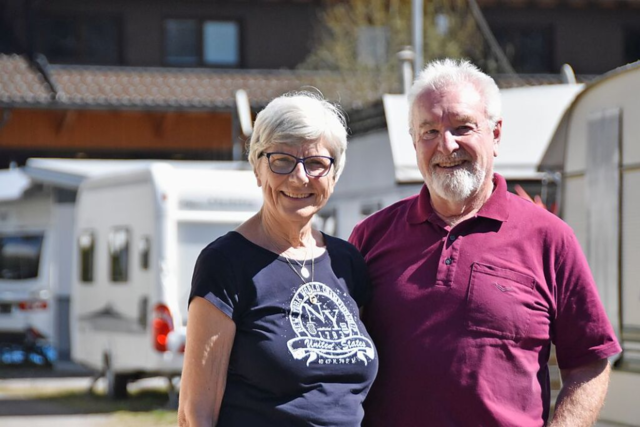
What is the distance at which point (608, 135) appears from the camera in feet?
26.0

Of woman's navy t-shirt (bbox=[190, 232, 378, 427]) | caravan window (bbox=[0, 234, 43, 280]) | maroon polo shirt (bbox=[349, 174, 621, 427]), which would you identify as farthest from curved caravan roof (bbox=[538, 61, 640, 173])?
caravan window (bbox=[0, 234, 43, 280])

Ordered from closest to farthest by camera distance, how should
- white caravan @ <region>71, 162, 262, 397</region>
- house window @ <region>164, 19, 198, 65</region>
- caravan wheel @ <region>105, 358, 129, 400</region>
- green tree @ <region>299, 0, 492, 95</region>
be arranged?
white caravan @ <region>71, 162, 262, 397</region>, caravan wheel @ <region>105, 358, 129, 400</region>, green tree @ <region>299, 0, 492, 95</region>, house window @ <region>164, 19, 198, 65</region>

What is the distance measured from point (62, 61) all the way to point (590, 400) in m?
20.1

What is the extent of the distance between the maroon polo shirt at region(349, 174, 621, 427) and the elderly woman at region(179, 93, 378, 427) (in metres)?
0.15

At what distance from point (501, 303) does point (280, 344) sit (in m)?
0.67

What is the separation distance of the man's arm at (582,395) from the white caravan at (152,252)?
821 cm

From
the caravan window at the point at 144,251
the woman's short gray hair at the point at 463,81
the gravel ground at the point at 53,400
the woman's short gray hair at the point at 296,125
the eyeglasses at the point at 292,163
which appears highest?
the woman's short gray hair at the point at 463,81

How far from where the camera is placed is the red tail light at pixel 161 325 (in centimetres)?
1130

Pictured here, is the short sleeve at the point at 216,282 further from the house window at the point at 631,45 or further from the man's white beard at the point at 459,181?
the house window at the point at 631,45

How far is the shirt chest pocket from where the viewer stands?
330 centimetres

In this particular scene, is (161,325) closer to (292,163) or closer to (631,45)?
(292,163)

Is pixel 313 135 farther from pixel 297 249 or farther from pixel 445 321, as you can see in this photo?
pixel 445 321

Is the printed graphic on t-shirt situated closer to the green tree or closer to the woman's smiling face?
the woman's smiling face

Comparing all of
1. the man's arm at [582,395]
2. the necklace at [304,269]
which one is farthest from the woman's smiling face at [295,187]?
the man's arm at [582,395]
